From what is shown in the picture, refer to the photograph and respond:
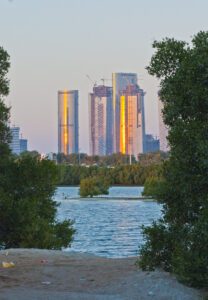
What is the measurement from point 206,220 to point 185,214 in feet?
4.82

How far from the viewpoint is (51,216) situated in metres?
29.2

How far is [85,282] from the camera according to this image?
16688mm

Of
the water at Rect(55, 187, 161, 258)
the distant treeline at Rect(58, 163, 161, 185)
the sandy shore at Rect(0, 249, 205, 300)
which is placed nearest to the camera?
the sandy shore at Rect(0, 249, 205, 300)

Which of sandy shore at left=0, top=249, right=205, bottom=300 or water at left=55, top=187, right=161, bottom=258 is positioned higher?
sandy shore at left=0, top=249, right=205, bottom=300

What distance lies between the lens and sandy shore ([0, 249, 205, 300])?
15.2 metres

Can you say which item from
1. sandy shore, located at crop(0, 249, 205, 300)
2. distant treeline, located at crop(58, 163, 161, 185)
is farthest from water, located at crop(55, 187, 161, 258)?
distant treeline, located at crop(58, 163, 161, 185)

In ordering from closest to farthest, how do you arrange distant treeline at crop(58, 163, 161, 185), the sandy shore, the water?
the sandy shore < the water < distant treeline at crop(58, 163, 161, 185)

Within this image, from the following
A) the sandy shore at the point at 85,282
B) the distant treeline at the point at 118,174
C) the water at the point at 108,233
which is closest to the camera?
the sandy shore at the point at 85,282

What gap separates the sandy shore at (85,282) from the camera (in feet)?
50.0

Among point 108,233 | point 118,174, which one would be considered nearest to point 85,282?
point 108,233

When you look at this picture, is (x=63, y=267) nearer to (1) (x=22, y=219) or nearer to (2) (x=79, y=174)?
(1) (x=22, y=219)

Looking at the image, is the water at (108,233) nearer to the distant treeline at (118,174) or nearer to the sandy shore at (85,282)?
the sandy shore at (85,282)

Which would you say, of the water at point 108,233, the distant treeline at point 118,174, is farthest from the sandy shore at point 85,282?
the distant treeline at point 118,174

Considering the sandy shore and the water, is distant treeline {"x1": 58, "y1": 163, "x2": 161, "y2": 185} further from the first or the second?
the sandy shore
